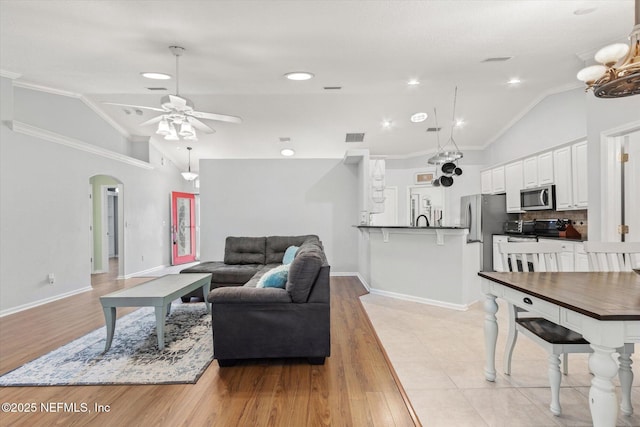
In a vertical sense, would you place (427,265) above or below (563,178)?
below

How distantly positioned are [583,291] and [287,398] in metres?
1.87

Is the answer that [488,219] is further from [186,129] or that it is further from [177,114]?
[177,114]

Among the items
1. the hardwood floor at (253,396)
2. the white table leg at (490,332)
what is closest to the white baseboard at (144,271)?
the hardwood floor at (253,396)

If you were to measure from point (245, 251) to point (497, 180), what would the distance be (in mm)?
5224

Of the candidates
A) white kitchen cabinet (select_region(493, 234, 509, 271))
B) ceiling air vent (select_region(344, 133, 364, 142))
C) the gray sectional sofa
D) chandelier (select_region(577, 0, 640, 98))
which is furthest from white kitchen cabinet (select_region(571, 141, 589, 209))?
the gray sectional sofa

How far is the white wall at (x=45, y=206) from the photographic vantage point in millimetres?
4410

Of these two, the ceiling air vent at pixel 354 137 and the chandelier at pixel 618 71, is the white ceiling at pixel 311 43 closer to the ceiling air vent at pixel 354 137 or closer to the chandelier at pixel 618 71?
the chandelier at pixel 618 71

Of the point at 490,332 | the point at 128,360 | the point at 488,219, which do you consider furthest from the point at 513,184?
the point at 128,360

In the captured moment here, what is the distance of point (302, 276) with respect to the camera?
2.77 m

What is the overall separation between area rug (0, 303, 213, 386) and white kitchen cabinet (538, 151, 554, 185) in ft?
18.3

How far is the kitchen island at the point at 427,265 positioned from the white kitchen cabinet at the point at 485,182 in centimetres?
325

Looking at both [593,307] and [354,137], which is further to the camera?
[354,137]

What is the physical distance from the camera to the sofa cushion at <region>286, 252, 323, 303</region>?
2.77 meters

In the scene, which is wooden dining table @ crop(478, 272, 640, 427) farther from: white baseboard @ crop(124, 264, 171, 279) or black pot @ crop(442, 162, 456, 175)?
white baseboard @ crop(124, 264, 171, 279)
